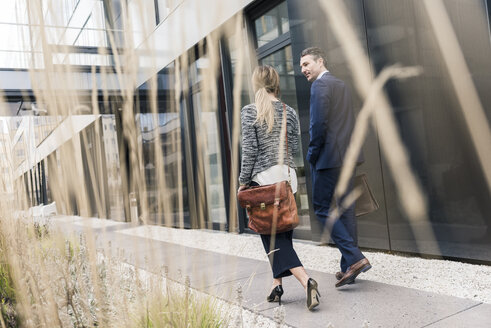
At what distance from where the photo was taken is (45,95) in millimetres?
1406

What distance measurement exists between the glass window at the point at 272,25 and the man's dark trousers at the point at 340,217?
2.67 m

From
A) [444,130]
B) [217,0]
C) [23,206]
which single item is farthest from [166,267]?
[444,130]

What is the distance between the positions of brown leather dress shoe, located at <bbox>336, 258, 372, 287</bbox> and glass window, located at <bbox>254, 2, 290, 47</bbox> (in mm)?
3169

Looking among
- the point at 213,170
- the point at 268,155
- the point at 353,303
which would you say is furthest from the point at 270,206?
the point at 213,170

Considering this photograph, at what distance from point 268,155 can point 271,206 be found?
0.32m

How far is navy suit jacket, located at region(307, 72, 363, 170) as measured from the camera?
2.93m

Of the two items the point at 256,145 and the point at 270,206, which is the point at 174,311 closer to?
the point at 270,206

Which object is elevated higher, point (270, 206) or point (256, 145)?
point (256, 145)

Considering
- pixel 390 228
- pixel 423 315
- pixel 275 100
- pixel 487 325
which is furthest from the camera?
pixel 390 228

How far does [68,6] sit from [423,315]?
2.21 meters

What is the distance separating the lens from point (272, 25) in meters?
5.37

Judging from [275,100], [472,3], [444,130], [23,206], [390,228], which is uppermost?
[472,3]

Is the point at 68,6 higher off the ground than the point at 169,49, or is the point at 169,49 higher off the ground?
the point at 68,6

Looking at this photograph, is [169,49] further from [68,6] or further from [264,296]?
[264,296]
